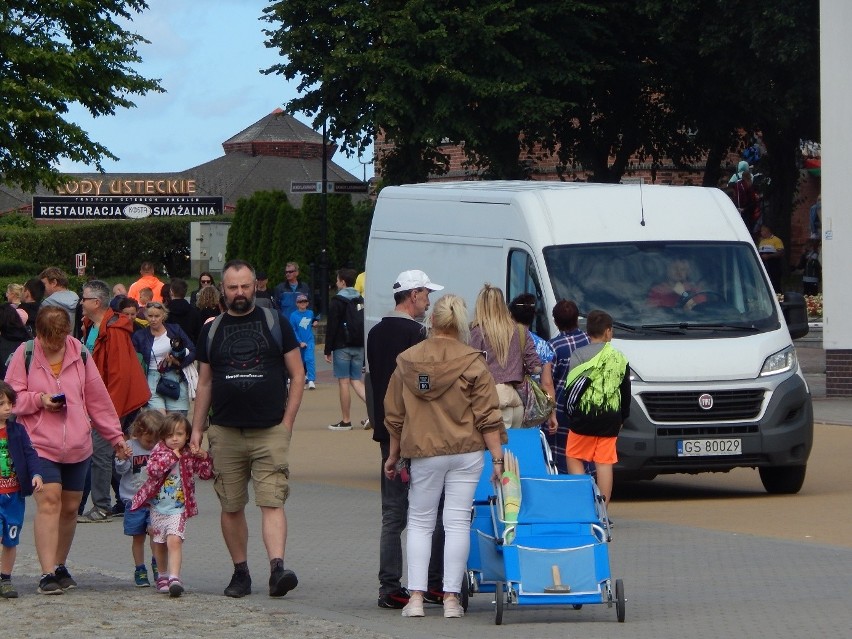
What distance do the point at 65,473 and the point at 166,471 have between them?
64 centimetres

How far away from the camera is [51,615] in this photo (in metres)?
9.05

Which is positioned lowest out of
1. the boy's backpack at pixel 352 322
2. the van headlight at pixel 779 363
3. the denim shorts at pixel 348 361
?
the denim shorts at pixel 348 361

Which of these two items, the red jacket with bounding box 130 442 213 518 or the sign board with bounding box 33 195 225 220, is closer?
the red jacket with bounding box 130 442 213 518

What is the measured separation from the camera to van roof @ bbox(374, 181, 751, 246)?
14797mm

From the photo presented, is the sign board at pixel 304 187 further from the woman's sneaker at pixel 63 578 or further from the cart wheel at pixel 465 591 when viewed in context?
the cart wheel at pixel 465 591

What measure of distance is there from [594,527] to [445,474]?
2.67ft

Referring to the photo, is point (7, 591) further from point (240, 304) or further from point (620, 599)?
point (620, 599)

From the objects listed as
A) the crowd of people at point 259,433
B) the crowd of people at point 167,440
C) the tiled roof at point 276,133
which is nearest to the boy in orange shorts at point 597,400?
the crowd of people at point 259,433

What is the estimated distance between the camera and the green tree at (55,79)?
44.8m

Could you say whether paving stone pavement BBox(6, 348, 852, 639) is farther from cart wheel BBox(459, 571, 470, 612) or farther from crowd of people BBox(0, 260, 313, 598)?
crowd of people BBox(0, 260, 313, 598)

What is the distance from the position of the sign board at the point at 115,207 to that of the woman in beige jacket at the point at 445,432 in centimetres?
4961

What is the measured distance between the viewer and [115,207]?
224 feet

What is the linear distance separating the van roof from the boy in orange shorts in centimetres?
253

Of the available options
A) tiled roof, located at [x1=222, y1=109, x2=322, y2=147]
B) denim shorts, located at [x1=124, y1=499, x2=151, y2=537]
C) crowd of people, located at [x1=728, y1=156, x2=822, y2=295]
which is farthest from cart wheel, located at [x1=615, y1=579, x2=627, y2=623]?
tiled roof, located at [x1=222, y1=109, x2=322, y2=147]
